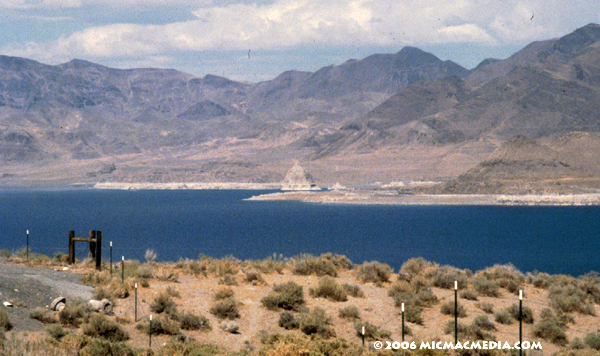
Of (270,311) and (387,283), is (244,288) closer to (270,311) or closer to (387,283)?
(270,311)

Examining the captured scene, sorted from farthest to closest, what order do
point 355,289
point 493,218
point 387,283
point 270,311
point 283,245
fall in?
1. point 493,218
2. point 283,245
3. point 387,283
4. point 355,289
5. point 270,311

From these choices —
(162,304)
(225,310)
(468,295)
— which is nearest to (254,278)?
(225,310)

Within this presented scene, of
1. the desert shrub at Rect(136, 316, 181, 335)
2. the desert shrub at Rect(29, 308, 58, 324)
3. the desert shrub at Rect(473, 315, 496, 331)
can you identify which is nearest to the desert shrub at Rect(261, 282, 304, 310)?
the desert shrub at Rect(136, 316, 181, 335)

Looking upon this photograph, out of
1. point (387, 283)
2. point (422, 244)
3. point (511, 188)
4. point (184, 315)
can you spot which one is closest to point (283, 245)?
point (422, 244)

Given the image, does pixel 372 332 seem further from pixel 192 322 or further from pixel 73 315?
pixel 73 315

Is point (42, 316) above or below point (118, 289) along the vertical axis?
below

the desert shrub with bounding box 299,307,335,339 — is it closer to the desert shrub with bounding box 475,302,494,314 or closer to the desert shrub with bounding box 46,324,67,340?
the desert shrub with bounding box 475,302,494,314
